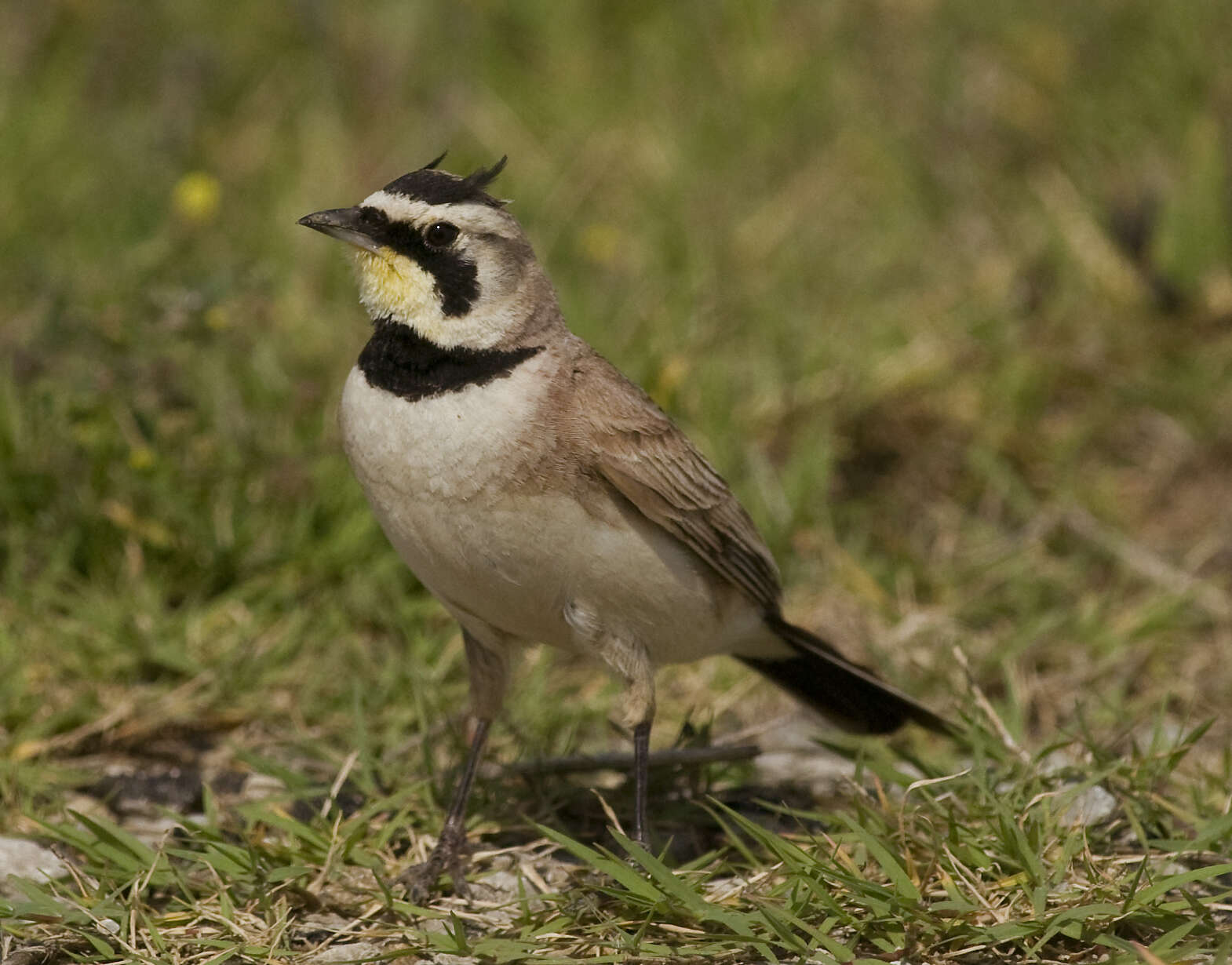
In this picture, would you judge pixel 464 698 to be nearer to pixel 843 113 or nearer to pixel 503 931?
pixel 503 931

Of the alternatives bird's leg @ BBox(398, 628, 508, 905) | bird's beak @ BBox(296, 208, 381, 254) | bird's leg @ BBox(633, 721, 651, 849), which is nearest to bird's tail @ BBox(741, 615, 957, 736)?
bird's leg @ BBox(633, 721, 651, 849)

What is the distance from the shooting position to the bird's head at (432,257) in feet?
12.6

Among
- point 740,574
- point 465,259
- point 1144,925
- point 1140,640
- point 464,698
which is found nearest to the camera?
point 1144,925

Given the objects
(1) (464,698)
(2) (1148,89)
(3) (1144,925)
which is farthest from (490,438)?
(2) (1148,89)

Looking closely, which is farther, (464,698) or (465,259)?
(464,698)

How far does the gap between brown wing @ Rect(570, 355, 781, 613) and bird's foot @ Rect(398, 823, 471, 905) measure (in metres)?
1.02

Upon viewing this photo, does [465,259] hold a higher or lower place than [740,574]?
higher

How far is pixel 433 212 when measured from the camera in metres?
3.84

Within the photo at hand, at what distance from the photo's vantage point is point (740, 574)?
14.3 feet

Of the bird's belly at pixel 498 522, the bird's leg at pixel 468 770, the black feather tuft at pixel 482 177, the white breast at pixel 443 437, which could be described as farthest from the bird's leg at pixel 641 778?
the black feather tuft at pixel 482 177

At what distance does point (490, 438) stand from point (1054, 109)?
5.47 metres

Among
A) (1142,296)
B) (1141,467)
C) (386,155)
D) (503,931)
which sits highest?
(386,155)

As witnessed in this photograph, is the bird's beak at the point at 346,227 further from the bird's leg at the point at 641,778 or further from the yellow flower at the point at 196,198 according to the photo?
the yellow flower at the point at 196,198

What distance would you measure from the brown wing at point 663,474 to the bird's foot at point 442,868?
40.3 inches
